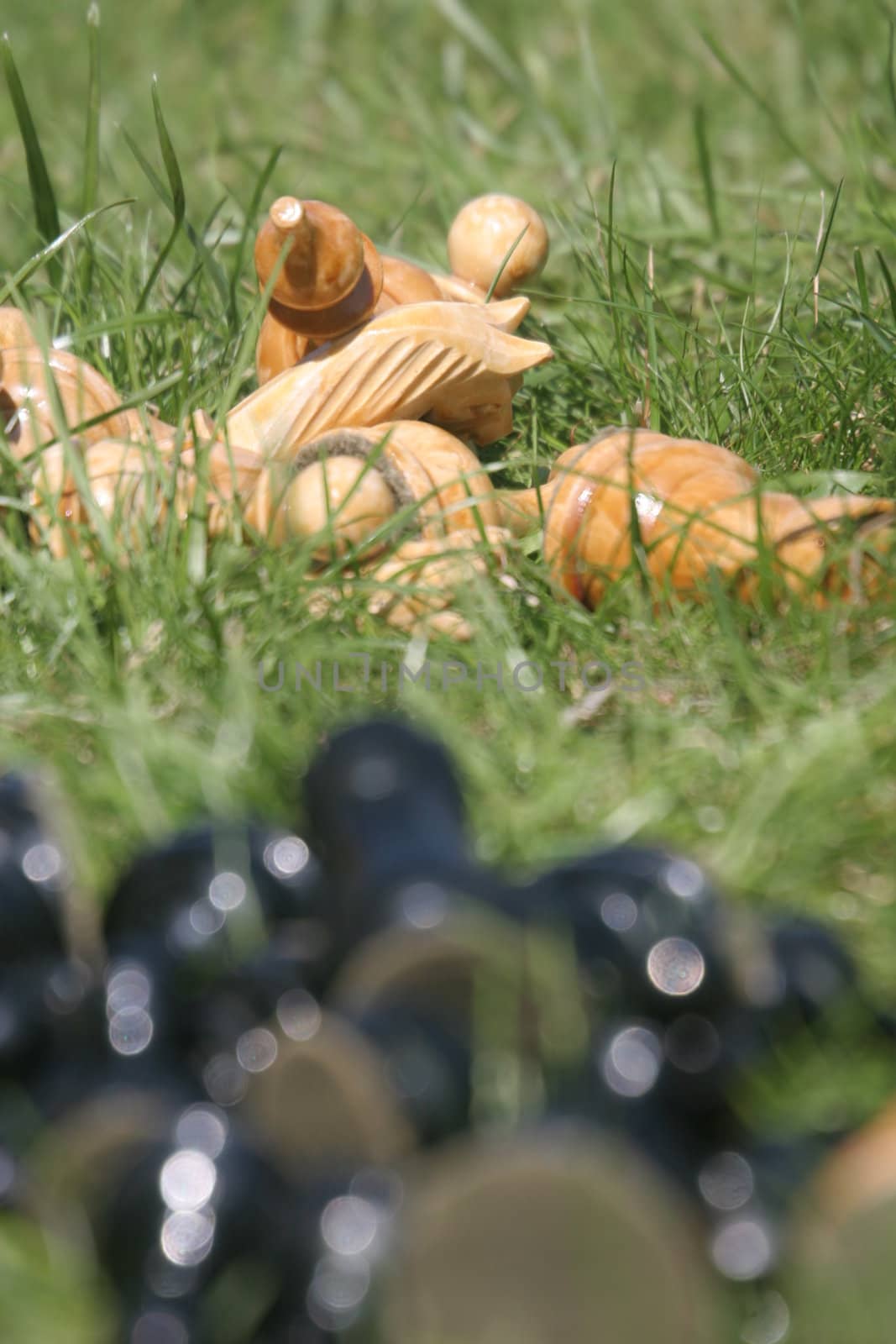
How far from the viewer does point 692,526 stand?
183cm

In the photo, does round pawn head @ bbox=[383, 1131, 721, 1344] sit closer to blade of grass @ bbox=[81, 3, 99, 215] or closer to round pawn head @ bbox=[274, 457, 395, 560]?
round pawn head @ bbox=[274, 457, 395, 560]

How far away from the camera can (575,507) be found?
6.23ft

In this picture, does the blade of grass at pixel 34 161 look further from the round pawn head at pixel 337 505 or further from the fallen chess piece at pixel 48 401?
the round pawn head at pixel 337 505

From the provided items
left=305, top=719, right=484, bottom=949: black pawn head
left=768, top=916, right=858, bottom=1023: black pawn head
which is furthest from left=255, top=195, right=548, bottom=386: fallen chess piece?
left=768, top=916, right=858, bottom=1023: black pawn head

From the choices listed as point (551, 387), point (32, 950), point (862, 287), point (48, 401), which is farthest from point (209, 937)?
point (551, 387)

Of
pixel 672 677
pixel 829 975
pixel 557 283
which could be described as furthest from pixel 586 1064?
pixel 557 283

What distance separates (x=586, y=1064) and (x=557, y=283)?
90.7 inches

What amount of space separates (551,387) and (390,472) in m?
0.75

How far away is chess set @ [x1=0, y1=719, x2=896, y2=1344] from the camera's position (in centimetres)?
91

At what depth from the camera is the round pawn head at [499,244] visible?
91.2 inches

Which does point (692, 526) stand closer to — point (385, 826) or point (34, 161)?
point (385, 826)

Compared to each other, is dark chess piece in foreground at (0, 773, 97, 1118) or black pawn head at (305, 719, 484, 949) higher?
black pawn head at (305, 719, 484, 949)

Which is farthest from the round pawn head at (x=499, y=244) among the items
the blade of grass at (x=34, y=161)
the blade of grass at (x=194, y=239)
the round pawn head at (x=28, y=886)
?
the round pawn head at (x=28, y=886)

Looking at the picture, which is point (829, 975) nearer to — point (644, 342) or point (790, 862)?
point (790, 862)
